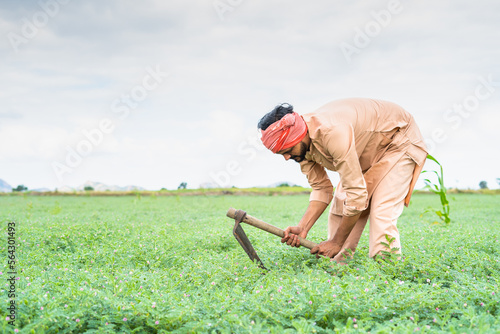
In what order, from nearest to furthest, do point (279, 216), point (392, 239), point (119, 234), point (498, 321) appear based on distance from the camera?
point (498, 321) < point (392, 239) < point (119, 234) < point (279, 216)

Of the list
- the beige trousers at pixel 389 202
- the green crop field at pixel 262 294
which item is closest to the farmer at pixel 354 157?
the beige trousers at pixel 389 202

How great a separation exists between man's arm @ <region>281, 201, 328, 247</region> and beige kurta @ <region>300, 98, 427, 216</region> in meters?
0.08

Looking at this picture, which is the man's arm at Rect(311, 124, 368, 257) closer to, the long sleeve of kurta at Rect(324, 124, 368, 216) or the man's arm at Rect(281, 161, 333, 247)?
the long sleeve of kurta at Rect(324, 124, 368, 216)

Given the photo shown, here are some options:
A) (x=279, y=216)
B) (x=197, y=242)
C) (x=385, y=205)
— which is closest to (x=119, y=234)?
(x=197, y=242)

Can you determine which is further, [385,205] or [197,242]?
[197,242]

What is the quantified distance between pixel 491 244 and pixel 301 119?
11.3 ft

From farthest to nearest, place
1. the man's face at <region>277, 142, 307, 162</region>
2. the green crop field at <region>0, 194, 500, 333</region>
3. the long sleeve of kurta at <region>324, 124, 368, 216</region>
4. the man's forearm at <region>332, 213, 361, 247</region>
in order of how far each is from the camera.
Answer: the man's forearm at <region>332, 213, 361, 247</region>
the man's face at <region>277, 142, 307, 162</region>
the long sleeve of kurta at <region>324, 124, 368, 216</region>
the green crop field at <region>0, 194, 500, 333</region>

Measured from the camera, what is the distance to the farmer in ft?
11.4

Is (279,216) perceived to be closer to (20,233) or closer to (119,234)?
(119,234)

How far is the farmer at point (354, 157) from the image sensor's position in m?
3.47

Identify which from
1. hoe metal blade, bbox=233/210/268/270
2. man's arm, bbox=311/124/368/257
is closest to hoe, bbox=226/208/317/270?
hoe metal blade, bbox=233/210/268/270

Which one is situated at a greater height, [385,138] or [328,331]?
[385,138]

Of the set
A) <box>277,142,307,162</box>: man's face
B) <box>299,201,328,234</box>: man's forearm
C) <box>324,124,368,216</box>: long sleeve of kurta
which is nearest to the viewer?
<box>324,124,368,216</box>: long sleeve of kurta

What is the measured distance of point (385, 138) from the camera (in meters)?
4.00
